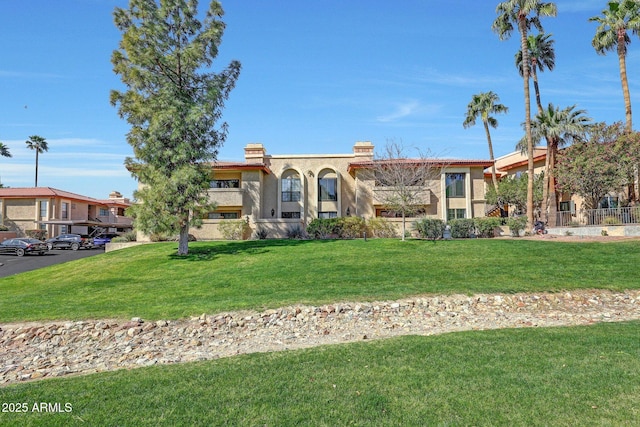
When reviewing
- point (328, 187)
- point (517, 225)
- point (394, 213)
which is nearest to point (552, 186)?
point (517, 225)

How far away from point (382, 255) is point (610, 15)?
29572mm

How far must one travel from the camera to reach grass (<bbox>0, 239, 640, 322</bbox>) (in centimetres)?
1192

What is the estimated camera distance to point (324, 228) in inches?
1133

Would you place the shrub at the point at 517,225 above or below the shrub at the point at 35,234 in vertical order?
above

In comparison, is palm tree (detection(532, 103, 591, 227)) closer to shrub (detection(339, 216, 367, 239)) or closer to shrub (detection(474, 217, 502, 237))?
shrub (detection(474, 217, 502, 237))

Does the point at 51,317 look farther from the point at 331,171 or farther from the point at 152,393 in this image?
the point at 331,171

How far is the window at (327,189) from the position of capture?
112 feet

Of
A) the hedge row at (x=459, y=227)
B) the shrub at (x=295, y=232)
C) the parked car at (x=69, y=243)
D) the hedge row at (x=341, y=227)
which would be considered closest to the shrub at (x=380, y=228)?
the hedge row at (x=341, y=227)

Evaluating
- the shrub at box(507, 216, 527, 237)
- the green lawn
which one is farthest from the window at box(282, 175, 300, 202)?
the green lawn

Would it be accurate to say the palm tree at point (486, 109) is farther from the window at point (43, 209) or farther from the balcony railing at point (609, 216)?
the window at point (43, 209)

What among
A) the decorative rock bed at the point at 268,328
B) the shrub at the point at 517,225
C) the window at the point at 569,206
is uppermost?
the window at the point at 569,206

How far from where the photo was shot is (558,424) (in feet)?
13.2

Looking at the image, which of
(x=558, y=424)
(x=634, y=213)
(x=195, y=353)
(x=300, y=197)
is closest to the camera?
(x=558, y=424)

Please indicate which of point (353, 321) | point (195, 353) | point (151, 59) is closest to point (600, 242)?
point (353, 321)
